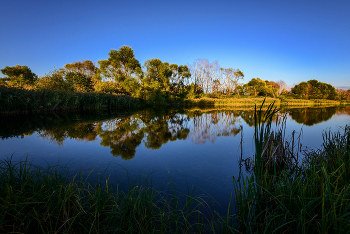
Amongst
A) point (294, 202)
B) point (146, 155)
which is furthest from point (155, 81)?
point (294, 202)

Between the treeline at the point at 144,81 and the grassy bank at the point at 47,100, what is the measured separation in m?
2.97

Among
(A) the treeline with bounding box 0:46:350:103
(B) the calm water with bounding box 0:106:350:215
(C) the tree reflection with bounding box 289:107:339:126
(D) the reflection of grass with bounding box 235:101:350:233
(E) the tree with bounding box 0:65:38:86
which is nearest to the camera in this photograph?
(D) the reflection of grass with bounding box 235:101:350:233

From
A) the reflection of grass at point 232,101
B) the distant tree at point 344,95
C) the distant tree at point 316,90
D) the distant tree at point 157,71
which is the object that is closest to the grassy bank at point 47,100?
the distant tree at point 157,71

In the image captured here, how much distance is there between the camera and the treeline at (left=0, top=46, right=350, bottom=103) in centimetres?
2456

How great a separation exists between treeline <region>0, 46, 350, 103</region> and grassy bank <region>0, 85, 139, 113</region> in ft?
9.73

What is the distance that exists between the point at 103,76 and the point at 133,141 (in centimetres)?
2664

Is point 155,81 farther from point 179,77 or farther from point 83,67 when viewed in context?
point 83,67

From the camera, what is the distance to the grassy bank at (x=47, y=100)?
937 centimetres

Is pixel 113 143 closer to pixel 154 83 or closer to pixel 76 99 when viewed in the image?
pixel 76 99

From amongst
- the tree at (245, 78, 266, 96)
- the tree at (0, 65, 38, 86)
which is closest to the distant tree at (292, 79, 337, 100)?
the tree at (245, 78, 266, 96)

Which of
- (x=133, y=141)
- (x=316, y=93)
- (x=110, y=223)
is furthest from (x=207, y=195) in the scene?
(x=316, y=93)

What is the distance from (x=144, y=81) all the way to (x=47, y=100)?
15.2m

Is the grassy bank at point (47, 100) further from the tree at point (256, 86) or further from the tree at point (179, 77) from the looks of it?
the tree at point (256, 86)

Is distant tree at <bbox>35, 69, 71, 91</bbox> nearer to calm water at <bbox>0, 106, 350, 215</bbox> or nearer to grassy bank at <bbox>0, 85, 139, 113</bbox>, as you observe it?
grassy bank at <bbox>0, 85, 139, 113</bbox>
